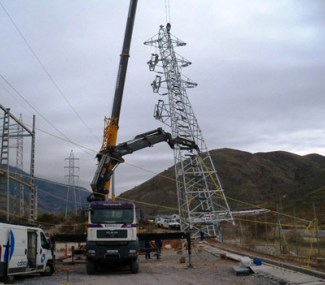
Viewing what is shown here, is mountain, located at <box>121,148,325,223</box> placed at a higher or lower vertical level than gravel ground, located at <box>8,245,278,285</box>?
higher

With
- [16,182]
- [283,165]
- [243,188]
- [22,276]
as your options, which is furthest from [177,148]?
[283,165]

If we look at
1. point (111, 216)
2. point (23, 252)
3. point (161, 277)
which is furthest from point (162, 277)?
point (23, 252)

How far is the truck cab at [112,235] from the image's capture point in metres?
19.8

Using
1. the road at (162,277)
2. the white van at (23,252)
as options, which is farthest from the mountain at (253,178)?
the white van at (23,252)

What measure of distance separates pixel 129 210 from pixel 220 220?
53.0 ft

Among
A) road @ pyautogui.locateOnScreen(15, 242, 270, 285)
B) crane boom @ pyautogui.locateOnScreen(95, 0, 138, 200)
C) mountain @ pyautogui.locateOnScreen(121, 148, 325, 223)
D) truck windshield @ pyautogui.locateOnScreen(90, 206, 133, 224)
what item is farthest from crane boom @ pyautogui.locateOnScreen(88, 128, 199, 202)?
mountain @ pyautogui.locateOnScreen(121, 148, 325, 223)

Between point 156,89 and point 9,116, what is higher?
point 156,89

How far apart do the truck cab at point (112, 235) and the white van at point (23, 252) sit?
181 centimetres

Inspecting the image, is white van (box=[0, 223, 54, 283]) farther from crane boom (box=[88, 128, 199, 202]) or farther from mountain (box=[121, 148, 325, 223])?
mountain (box=[121, 148, 325, 223])

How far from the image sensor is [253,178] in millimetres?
144125

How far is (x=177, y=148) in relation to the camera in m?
35.5

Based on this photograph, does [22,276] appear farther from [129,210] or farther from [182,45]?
[182,45]

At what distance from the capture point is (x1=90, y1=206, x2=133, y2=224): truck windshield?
66.4 feet

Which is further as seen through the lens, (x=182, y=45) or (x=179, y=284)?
(x=182, y=45)
